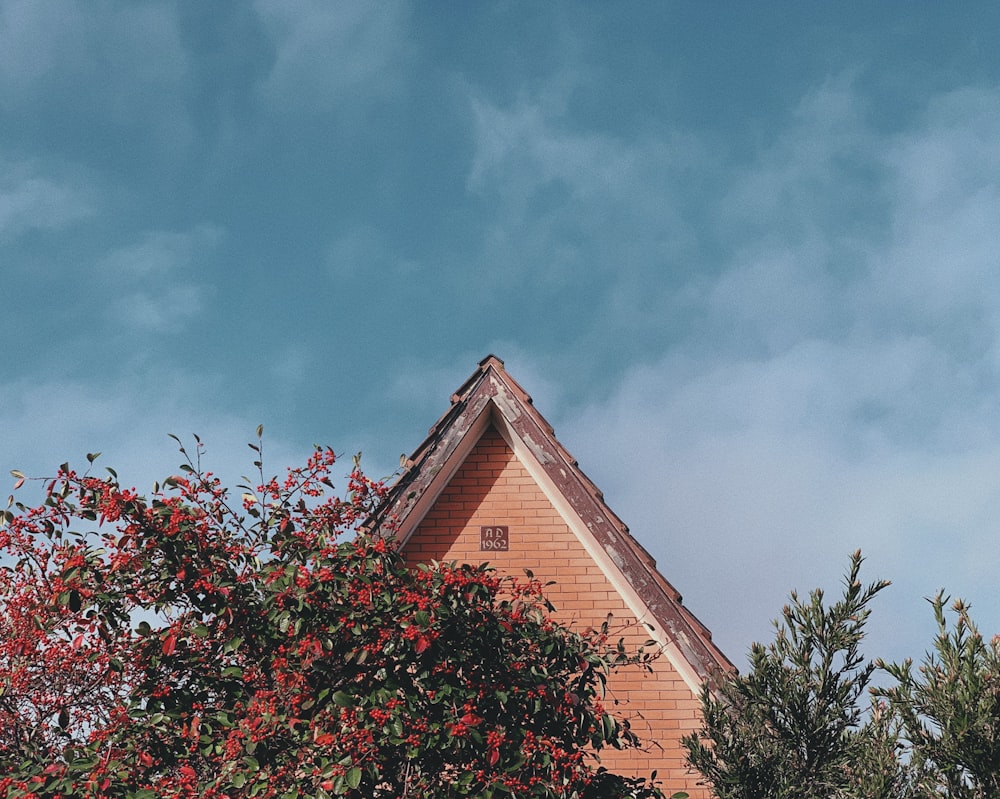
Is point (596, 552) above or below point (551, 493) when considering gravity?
below

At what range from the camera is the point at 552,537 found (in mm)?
12172

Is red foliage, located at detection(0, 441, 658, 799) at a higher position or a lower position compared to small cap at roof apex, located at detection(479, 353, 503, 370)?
lower

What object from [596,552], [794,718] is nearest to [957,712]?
[794,718]

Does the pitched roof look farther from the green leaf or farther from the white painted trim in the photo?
the green leaf

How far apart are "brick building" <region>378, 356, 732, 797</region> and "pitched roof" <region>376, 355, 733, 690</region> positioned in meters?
0.01

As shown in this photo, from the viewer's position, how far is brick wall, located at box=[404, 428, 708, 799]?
1133cm

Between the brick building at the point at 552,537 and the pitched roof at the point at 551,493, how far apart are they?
12mm

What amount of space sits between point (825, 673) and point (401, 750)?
393 cm

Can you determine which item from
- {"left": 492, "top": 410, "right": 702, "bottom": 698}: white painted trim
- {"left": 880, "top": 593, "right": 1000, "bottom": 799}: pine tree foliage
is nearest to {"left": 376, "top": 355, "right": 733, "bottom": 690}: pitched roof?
{"left": 492, "top": 410, "right": 702, "bottom": 698}: white painted trim

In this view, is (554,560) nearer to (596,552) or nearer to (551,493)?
(596,552)

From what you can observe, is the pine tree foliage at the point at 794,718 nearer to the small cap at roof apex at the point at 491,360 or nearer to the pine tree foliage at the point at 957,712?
the pine tree foliage at the point at 957,712

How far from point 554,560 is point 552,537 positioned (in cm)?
28

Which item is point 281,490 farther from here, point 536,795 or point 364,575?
point 536,795

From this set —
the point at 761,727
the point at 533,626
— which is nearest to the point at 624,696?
the point at 761,727
